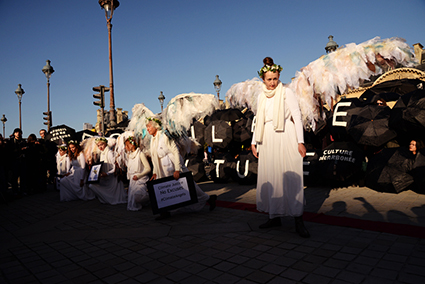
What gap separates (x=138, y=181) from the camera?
21.2 feet

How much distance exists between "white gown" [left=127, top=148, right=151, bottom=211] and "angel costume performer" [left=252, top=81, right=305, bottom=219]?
9.92 ft

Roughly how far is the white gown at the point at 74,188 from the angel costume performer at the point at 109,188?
1197mm

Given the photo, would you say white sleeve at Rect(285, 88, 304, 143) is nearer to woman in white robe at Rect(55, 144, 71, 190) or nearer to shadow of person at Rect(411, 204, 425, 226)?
shadow of person at Rect(411, 204, 425, 226)

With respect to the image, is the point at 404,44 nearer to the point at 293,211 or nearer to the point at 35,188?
the point at 293,211

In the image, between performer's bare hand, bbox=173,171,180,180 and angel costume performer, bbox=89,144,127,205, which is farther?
angel costume performer, bbox=89,144,127,205

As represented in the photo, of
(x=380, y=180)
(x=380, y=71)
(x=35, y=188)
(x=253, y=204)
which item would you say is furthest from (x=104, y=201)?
(x=380, y=71)

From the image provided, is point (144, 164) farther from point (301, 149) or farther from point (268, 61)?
point (301, 149)

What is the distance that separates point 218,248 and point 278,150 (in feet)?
4.98

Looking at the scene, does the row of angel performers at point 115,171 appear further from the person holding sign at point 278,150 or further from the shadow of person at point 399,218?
the shadow of person at point 399,218

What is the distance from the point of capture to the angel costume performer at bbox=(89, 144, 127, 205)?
24.2 feet

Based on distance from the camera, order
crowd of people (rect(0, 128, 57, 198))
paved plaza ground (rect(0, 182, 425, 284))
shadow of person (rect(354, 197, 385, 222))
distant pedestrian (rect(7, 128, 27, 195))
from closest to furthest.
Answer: paved plaza ground (rect(0, 182, 425, 284))
shadow of person (rect(354, 197, 385, 222))
crowd of people (rect(0, 128, 57, 198))
distant pedestrian (rect(7, 128, 27, 195))

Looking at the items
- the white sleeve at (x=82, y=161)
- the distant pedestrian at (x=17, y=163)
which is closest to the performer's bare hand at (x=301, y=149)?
the white sleeve at (x=82, y=161)

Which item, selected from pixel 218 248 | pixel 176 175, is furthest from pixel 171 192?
pixel 218 248

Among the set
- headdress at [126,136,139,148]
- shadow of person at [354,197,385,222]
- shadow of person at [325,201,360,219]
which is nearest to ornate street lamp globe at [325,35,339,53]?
shadow of person at [325,201,360,219]
